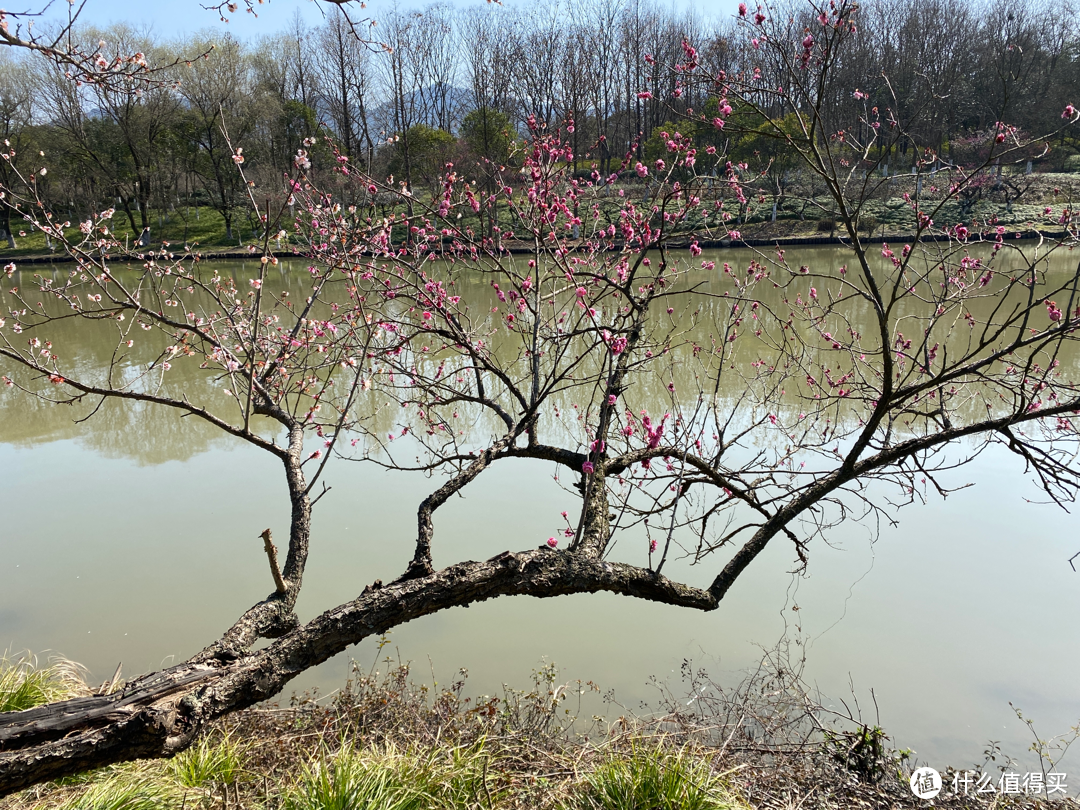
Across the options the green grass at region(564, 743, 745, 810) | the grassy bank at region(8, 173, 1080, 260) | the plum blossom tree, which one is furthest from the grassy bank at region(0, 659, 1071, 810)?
the grassy bank at region(8, 173, 1080, 260)

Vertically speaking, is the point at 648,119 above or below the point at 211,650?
above

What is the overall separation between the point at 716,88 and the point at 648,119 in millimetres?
43019

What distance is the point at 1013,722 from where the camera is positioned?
320 cm

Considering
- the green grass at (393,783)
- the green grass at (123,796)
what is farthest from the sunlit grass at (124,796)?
the green grass at (393,783)

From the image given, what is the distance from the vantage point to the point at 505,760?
2.67 metres

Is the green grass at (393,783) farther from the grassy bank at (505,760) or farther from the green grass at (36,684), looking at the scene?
the green grass at (36,684)

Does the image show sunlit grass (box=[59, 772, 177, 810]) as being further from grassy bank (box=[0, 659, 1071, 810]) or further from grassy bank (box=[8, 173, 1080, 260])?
grassy bank (box=[8, 173, 1080, 260])

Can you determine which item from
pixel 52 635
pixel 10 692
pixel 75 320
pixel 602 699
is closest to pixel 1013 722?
pixel 602 699

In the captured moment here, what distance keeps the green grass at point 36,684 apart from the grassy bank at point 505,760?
2cm

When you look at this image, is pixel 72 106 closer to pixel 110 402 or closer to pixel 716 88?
pixel 110 402

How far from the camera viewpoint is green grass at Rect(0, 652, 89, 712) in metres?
3.00

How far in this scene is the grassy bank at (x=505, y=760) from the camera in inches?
90.7

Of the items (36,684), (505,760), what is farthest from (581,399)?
(36,684)

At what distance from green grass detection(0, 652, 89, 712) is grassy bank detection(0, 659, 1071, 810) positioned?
0.02 m
